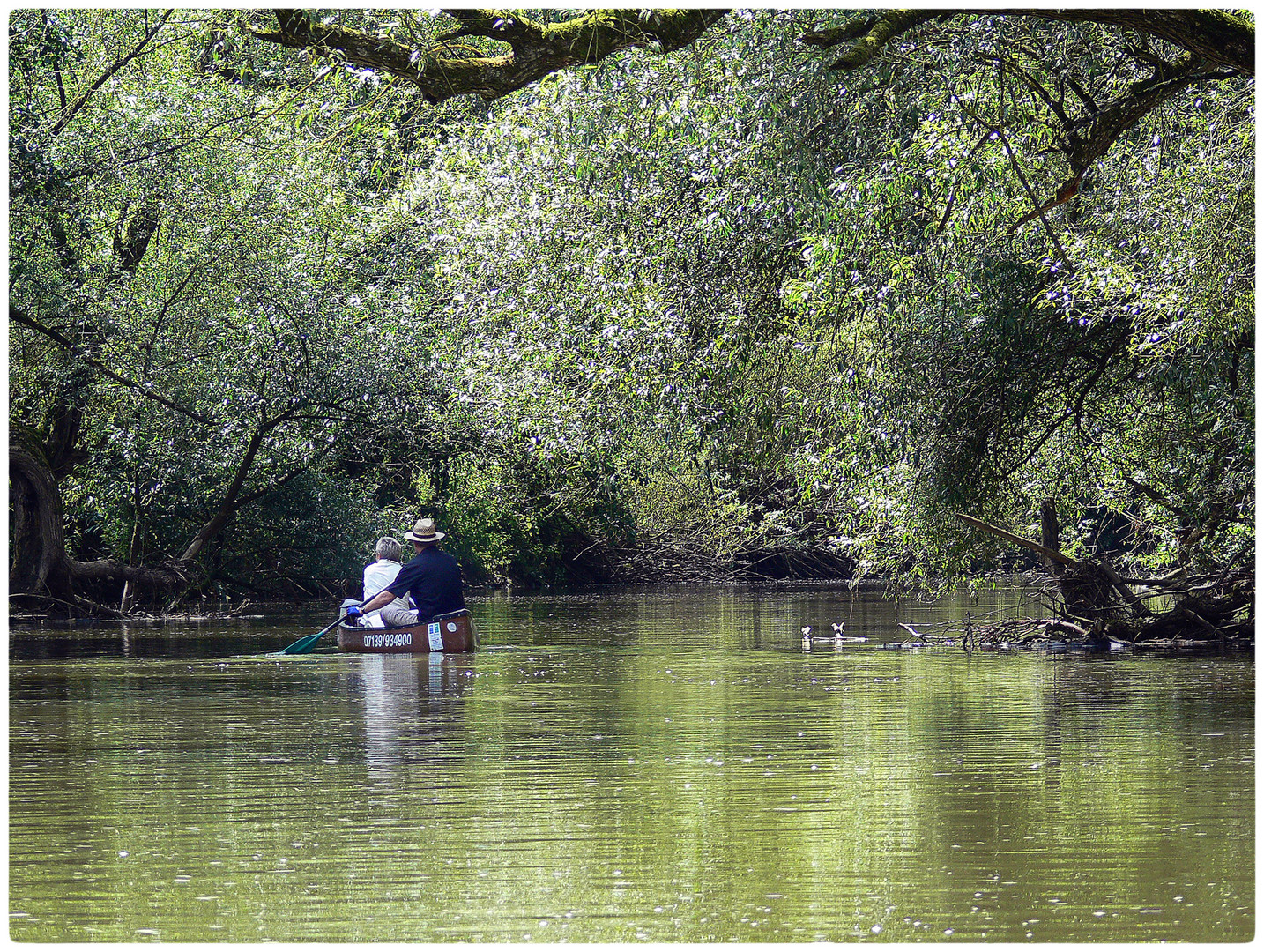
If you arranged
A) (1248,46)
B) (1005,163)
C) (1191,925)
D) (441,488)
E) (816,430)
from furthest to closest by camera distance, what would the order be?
(441,488)
(816,430)
(1005,163)
(1248,46)
(1191,925)

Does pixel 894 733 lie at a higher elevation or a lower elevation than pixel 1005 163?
lower

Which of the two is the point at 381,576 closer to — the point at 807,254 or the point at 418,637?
the point at 418,637

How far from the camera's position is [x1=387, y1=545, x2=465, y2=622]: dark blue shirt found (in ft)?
61.1

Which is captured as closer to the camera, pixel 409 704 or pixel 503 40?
pixel 503 40

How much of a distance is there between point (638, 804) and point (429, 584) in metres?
10.5

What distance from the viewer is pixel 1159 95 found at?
36.6 ft

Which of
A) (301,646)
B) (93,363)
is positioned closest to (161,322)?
(93,363)

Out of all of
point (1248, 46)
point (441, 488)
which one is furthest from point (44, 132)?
point (1248, 46)

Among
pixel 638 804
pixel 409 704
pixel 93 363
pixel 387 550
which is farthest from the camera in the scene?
pixel 93 363

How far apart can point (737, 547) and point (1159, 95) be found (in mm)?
25868

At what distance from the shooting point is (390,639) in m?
18.8

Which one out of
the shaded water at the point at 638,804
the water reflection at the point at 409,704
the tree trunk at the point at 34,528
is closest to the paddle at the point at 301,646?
the water reflection at the point at 409,704

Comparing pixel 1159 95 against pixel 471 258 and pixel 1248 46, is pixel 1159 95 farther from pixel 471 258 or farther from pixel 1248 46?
pixel 471 258

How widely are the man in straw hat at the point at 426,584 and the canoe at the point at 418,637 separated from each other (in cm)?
12
